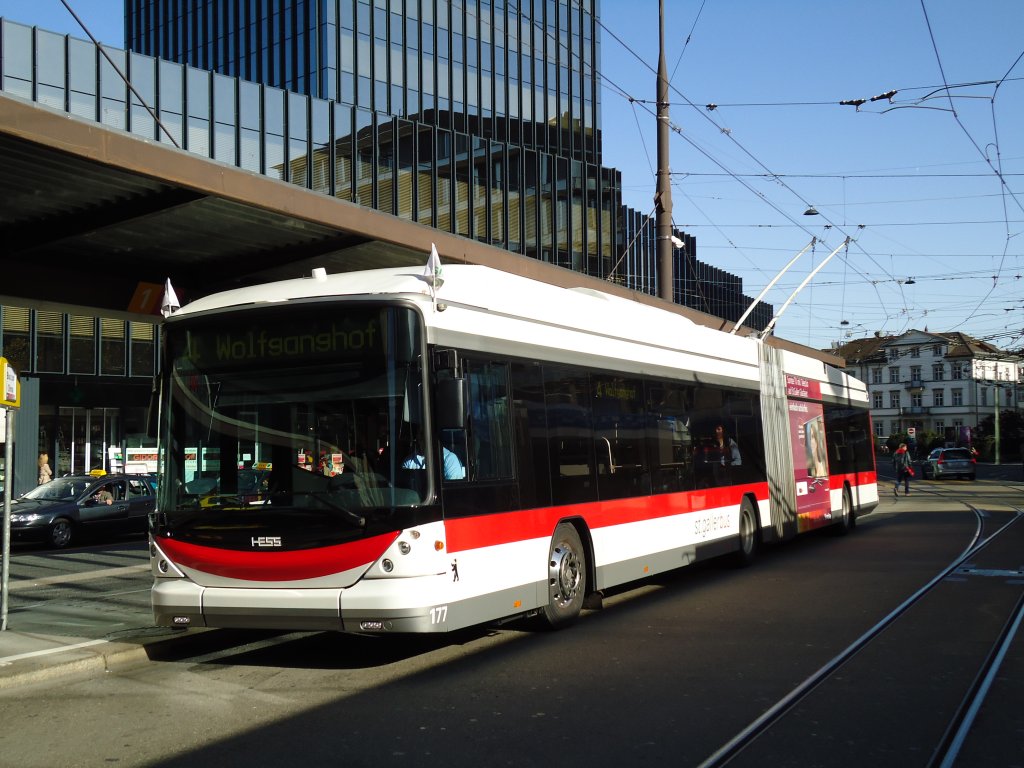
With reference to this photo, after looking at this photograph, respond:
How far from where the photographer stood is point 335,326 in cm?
802

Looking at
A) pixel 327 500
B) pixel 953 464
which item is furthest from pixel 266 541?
pixel 953 464

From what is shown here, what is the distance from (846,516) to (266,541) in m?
14.9

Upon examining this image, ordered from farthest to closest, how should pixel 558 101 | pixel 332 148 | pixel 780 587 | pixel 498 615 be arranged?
pixel 558 101
pixel 332 148
pixel 780 587
pixel 498 615

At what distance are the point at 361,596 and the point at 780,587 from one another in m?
6.41

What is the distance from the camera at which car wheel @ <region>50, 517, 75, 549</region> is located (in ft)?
69.9

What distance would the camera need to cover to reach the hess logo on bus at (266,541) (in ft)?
26.0

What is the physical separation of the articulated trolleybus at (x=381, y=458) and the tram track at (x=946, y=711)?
8.19 ft

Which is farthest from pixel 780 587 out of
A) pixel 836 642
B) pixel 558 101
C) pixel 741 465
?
pixel 558 101

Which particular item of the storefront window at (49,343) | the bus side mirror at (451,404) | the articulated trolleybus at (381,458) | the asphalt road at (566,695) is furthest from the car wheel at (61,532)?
the storefront window at (49,343)

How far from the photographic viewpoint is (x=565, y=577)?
9.80 metres

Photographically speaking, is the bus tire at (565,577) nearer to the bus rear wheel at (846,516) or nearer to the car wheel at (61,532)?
the bus rear wheel at (846,516)

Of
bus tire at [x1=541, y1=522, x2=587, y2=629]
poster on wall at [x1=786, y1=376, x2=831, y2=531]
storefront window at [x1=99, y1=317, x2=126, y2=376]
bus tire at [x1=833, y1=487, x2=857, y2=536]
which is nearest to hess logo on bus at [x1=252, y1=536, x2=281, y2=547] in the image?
bus tire at [x1=541, y1=522, x2=587, y2=629]

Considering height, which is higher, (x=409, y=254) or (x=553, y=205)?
(x=553, y=205)

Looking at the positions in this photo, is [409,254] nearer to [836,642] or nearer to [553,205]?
[836,642]
